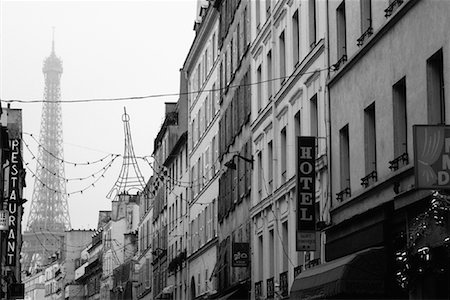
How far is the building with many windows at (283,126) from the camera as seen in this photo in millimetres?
32656

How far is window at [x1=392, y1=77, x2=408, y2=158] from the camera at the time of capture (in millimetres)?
24766

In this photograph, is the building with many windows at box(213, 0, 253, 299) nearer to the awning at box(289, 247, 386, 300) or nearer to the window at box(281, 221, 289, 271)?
the window at box(281, 221, 289, 271)

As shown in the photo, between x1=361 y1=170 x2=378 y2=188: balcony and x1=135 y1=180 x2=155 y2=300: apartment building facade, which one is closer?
x1=361 y1=170 x2=378 y2=188: balcony

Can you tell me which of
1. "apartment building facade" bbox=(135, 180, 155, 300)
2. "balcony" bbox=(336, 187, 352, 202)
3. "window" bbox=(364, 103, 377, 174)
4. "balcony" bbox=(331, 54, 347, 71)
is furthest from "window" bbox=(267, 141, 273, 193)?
"apartment building facade" bbox=(135, 180, 155, 300)

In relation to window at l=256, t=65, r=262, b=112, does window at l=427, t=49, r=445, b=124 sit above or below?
below

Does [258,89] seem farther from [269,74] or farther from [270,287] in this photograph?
[270,287]

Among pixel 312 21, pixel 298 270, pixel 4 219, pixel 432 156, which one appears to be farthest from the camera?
pixel 4 219

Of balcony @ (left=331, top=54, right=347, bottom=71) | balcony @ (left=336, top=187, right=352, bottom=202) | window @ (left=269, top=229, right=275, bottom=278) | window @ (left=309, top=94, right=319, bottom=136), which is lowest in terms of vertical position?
window @ (left=269, top=229, right=275, bottom=278)

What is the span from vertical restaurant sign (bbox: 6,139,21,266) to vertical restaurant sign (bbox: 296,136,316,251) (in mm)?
32234

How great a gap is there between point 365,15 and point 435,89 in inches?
224

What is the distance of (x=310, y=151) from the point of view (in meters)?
31.0

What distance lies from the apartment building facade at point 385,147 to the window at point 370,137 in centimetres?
3

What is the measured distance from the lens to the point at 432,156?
18938 millimetres

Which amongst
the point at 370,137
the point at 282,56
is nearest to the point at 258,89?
the point at 282,56
